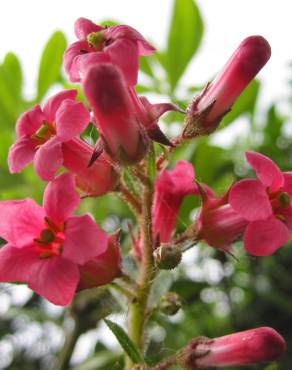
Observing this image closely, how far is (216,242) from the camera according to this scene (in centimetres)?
162

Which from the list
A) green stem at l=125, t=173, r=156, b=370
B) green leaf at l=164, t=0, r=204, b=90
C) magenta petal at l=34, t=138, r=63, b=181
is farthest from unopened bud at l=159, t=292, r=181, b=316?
green leaf at l=164, t=0, r=204, b=90

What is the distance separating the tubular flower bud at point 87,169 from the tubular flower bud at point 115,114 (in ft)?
0.42

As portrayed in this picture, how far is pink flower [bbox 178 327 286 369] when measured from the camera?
148 cm

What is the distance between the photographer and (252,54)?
1604mm

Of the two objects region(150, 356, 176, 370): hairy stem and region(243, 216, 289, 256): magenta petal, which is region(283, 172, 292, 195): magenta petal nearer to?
region(243, 216, 289, 256): magenta petal

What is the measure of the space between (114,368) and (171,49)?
1.51 m

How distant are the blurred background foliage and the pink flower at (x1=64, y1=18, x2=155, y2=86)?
782mm

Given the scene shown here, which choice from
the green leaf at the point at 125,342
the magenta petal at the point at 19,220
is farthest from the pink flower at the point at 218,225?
the magenta petal at the point at 19,220

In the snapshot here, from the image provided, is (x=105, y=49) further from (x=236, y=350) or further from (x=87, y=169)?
(x=236, y=350)

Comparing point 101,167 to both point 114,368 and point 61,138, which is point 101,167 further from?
point 114,368

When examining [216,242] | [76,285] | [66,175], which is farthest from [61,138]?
[216,242]

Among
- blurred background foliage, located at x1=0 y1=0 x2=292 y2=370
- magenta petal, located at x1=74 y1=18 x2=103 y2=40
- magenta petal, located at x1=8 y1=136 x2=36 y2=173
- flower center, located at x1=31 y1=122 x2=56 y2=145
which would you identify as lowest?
blurred background foliage, located at x1=0 y1=0 x2=292 y2=370

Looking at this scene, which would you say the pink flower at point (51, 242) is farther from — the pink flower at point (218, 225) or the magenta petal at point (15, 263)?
the pink flower at point (218, 225)

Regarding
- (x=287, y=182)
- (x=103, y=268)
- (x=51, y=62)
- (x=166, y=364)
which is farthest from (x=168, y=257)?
(x=51, y=62)
